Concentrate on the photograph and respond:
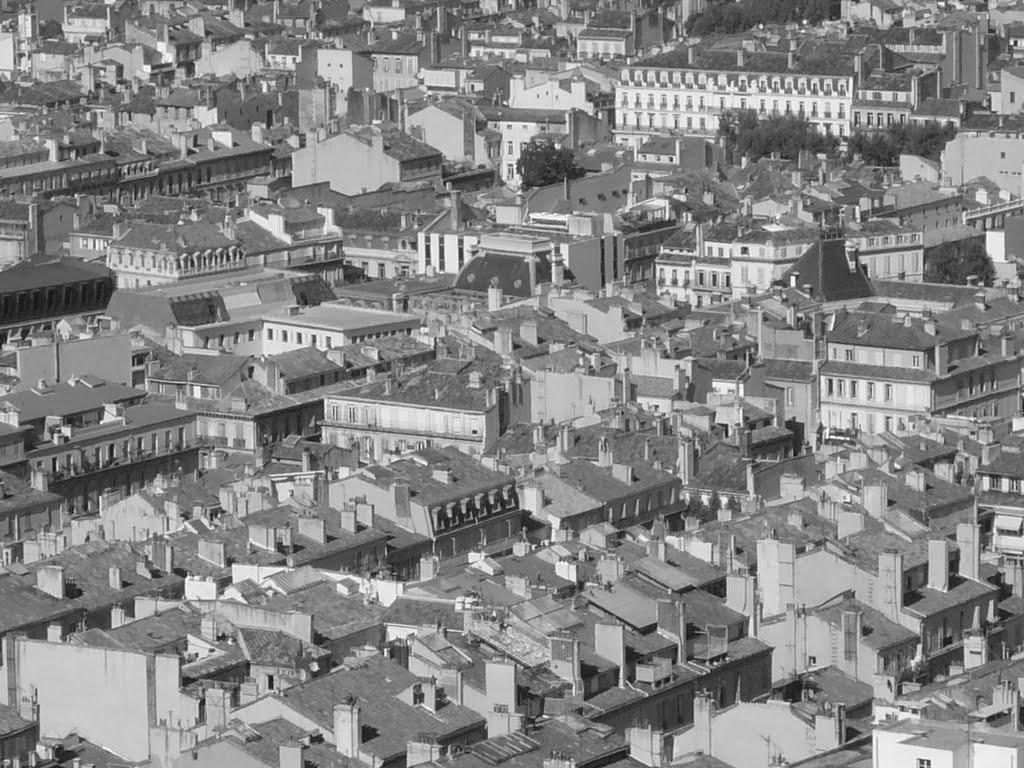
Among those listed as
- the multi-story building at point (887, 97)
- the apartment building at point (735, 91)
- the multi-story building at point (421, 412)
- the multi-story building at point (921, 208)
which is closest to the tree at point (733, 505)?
the multi-story building at point (421, 412)

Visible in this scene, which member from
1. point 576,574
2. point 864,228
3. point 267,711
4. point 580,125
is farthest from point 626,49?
point 267,711

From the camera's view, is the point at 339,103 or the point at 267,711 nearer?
the point at 267,711

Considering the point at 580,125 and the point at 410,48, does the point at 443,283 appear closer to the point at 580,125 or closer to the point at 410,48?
the point at 580,125

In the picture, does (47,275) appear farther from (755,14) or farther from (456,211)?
(755,14)

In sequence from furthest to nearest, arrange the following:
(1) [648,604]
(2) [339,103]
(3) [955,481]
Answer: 1. (2) [339,103]
2. (3) [955,481]
3. (1) [648,604]

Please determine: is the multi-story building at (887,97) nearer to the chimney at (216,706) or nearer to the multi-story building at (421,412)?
the multi-story building at (421,412)

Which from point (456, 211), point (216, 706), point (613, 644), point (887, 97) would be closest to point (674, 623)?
point (613, 644)
